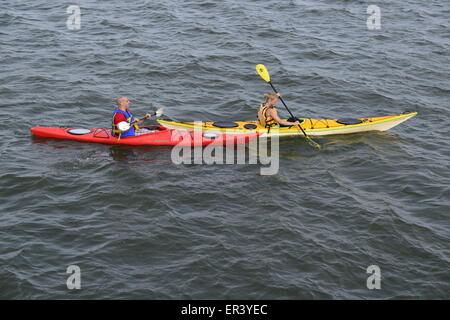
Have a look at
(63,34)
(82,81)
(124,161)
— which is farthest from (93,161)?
(63,34)

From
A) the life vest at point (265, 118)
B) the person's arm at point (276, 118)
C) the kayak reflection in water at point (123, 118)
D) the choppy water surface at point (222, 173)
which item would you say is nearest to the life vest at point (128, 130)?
the kayak reflection in water at point (123, 118)

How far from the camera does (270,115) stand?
444 inches

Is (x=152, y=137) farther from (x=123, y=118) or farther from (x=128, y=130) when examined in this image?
(x=123, y=118)

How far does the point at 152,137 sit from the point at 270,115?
235cm

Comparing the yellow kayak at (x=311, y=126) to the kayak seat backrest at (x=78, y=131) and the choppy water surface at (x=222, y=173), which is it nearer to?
the choppy water surface at (x=222, y=173)

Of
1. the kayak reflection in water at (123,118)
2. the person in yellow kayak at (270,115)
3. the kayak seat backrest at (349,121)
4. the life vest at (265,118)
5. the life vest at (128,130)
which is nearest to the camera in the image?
the kayak reflection in water at (123,118)

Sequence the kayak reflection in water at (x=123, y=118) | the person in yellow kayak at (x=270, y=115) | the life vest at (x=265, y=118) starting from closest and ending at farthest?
1. the kayak reflection in water at (x=123, y=118)
2. the person in yellow kayak at (x=270, y=115)
3. the life vest at (x=265, y=118)

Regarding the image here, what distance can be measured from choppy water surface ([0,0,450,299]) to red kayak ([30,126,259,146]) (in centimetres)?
16

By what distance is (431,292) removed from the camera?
7438mm

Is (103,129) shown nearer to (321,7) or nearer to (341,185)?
(341,185)

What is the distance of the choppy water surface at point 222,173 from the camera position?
773cm

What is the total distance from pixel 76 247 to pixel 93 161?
2.75 metres

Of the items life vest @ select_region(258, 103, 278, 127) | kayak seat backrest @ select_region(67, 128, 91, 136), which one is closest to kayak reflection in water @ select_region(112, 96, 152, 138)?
kayak seat backrest @ select_region(67, 128, 91, 136)

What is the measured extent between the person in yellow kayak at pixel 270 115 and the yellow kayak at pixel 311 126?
4.6 inches
